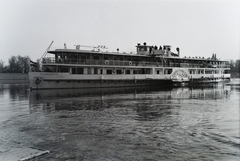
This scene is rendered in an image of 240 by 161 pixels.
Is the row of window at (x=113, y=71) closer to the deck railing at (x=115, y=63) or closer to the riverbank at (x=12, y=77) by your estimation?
the deck railing at (x=115, y=63)

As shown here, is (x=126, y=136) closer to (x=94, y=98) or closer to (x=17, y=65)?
(x=94, y=98)

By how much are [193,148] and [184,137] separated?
1471mm

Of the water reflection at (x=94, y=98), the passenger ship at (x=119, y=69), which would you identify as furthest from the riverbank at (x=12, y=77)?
the water reflection at (x=94, y=98)

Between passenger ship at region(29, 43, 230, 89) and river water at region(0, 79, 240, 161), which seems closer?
river water at region(0, 79, 240, 161)

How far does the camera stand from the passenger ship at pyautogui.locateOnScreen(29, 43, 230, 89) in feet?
131

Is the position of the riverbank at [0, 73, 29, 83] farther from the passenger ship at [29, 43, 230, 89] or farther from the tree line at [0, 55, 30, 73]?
the passenger ship at [29, 43, 230, 89]

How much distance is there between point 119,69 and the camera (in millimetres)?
46781

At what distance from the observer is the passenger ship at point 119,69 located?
3978 cm

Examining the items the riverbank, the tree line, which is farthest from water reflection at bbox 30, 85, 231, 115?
the tree line

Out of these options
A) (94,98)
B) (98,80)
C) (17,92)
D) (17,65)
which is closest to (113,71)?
(98,80)

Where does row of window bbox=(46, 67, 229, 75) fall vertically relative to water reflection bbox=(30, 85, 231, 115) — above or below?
above

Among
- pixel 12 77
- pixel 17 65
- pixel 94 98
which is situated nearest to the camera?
pixel 94 98

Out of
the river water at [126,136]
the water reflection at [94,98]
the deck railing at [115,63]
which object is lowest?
the river water at [126,136]

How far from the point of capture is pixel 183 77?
2104 inches
